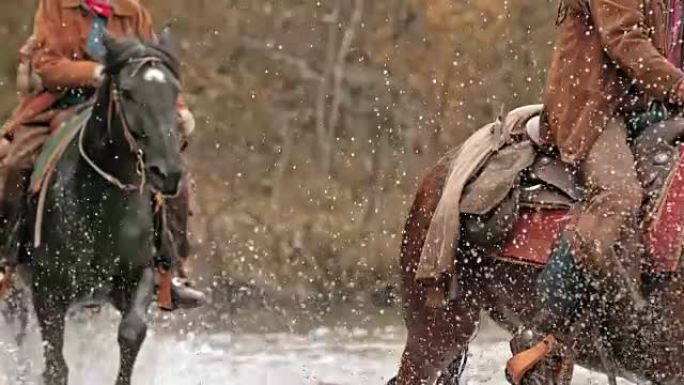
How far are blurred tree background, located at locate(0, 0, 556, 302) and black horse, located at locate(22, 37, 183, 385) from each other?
9197mm

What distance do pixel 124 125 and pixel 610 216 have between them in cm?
273

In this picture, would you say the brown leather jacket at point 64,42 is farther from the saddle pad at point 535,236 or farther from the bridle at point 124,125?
the saddle pad at point 535,236

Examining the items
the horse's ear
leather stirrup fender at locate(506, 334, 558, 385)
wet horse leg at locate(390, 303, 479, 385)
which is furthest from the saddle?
the horse's ear

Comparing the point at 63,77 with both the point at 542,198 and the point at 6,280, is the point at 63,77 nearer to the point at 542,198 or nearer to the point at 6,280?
the point at 6,280

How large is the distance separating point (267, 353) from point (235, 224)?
4365 mm

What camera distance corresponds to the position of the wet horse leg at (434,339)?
23.9 feet

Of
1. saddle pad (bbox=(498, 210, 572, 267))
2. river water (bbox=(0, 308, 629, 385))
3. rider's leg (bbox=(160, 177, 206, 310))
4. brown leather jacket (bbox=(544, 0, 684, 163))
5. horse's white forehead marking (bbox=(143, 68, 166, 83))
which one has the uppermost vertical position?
brown leather jacket (bbox=(544, 0, 684, 163))

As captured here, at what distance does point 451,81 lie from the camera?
60.4 ft

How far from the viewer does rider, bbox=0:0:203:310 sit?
871 centimetres

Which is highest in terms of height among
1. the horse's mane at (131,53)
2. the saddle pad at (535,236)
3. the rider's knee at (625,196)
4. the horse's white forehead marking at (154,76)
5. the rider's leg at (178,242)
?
the rider's knee at (625,196)

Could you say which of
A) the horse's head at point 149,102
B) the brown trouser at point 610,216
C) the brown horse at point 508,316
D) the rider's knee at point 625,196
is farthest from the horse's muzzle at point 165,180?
the rider's knee at point 625,196

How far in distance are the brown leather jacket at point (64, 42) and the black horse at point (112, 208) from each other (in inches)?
16.9

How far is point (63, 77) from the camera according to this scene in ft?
28.2

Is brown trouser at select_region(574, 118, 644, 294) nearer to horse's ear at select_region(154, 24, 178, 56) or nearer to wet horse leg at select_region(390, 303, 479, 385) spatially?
wet horse leg at select_region(390, 303, 479, 385)
